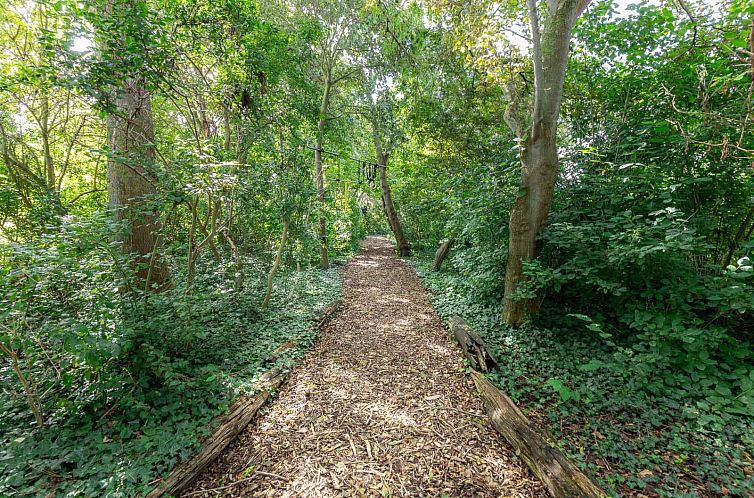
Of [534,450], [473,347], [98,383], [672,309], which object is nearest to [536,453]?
[534,450]

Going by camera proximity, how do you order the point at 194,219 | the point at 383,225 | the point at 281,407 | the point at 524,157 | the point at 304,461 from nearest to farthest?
the point at 304,461
the point at 281,407
the point at 194,219
the point at 524,157
the point at 383,225

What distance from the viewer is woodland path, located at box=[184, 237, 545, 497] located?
2049 millimetres

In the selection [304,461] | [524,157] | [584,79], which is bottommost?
[304,461]

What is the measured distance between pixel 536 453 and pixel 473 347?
154 centimetres

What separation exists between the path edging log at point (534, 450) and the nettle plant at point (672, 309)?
783mm

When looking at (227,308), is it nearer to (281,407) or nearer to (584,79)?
(281,407)

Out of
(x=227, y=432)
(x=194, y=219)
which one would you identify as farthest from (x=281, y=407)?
(x=194, y=219)

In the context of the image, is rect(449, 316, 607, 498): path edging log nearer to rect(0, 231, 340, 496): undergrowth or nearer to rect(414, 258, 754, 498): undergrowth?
rect(414, 258, 754, 498): undergrowth

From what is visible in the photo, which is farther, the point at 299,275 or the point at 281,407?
the point at 299,275

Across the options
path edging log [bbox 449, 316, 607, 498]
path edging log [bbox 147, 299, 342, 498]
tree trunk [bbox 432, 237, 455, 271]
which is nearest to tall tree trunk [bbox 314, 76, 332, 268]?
tree trunk [bbox 432, 237, 455, 271]

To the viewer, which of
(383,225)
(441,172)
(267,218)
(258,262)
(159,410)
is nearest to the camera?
(159,410)

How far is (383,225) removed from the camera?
25.0 m

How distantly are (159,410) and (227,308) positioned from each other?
1.89 metres

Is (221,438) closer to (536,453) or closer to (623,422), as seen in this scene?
(536,453)
